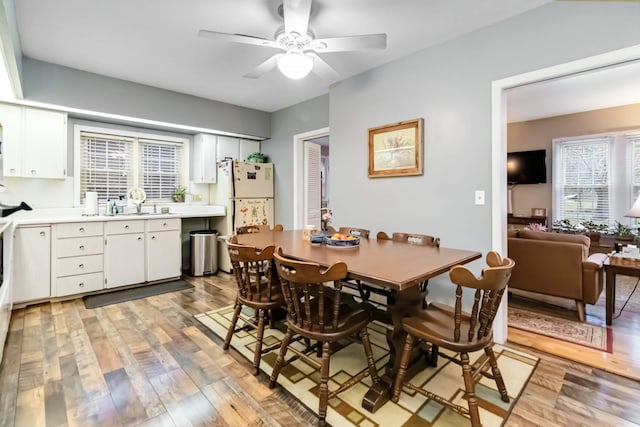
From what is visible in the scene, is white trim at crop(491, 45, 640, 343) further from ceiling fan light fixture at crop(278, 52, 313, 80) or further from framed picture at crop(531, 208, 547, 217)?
framed picture at crop(531, 208, 547, 217)

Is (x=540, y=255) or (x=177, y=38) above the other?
(x=177, y=38)

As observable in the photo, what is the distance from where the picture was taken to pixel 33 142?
337 cm

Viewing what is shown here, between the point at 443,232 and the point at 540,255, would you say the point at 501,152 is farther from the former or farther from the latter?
the point at 540,255

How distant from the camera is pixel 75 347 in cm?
239

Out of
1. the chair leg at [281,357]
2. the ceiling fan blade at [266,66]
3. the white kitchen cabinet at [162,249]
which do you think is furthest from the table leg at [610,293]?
the white kitchen cabinet at [162,249]

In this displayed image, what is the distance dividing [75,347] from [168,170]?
10.0 ft

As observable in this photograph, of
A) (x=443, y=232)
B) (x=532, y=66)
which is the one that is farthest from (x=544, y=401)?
(x=532, y=66)

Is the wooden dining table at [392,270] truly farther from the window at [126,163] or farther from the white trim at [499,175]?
the window at [126,163]

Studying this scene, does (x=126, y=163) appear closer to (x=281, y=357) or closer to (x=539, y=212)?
(x=281, y=357)

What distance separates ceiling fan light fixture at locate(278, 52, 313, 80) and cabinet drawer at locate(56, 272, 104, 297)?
331 cm

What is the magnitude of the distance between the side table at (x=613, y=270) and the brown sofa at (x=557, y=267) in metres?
0.08

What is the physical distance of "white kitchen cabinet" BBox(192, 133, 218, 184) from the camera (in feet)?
15.5

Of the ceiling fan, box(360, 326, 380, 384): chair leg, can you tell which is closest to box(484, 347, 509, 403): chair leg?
box(360, 326, 380, 384): chair leg

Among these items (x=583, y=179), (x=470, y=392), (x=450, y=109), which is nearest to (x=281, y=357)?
(x=470, y=392)
